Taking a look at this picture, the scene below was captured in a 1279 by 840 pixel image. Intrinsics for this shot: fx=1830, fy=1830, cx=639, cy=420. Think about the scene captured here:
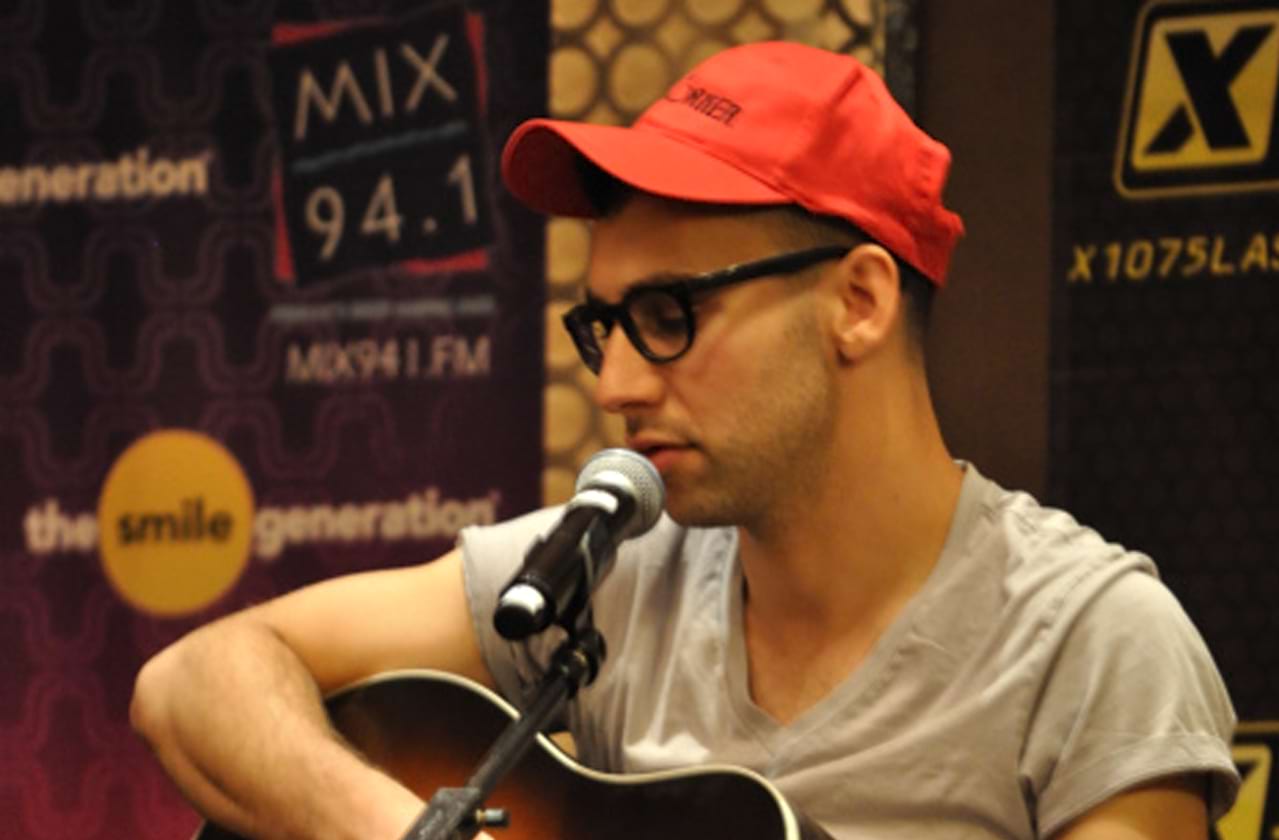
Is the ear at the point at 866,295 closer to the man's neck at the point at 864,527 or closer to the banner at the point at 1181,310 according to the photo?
the man's neck at the point at 864,527

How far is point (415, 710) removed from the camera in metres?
1.78

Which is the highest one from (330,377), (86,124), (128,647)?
(86,124)

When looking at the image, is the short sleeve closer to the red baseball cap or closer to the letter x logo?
the red baseball cap

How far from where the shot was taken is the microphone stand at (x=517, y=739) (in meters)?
1.20

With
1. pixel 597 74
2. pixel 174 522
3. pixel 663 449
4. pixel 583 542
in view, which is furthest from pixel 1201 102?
pixel 174 522

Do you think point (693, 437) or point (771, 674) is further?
point (771, 674)

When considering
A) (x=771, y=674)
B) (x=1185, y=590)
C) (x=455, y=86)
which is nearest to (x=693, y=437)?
(x=771, y=674)

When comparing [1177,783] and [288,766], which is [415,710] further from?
[1177,783]

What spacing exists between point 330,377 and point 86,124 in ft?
1.80

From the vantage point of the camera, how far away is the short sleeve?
4.88 feet

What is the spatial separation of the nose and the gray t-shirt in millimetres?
277

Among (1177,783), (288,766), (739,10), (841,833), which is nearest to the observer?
(1177,783)

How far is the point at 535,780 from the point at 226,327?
4.29 feet

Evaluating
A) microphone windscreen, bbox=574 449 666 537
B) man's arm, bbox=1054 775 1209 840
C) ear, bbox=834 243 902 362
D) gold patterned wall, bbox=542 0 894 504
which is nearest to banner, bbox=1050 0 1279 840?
gold patterned wall, bbox=542 0 894 504
